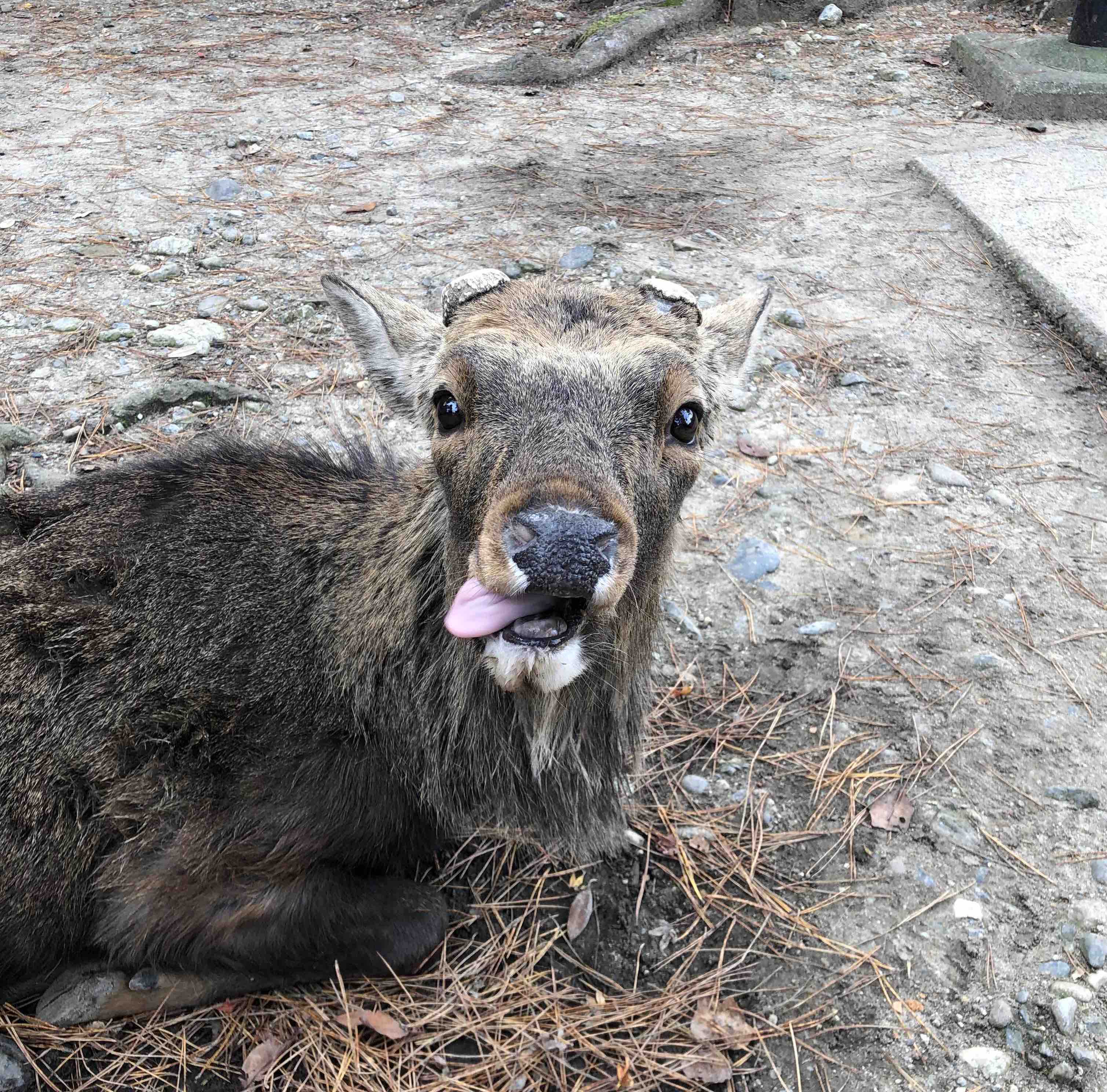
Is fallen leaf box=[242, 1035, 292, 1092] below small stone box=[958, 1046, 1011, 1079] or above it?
below

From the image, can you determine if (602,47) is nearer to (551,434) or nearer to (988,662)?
(988,662)

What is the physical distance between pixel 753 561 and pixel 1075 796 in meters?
1.87

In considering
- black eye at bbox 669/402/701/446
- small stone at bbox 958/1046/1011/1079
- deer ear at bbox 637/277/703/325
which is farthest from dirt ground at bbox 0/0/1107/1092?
deer ear at bbox 637/277/703/325

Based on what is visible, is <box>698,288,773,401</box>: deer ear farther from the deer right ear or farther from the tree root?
the tree root

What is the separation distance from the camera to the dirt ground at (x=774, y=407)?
3.57 meters

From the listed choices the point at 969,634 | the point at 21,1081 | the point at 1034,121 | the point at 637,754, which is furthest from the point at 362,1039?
the point at 1034,121

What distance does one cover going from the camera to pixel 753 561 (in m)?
5.19

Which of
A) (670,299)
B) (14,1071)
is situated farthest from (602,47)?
(14,1071)

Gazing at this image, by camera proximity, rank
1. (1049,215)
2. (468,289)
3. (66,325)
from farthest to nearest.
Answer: (1049,215)
(66,325)
(468,289)

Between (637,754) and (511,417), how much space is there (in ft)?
5.04

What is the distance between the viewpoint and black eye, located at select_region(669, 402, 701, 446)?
3.24 m

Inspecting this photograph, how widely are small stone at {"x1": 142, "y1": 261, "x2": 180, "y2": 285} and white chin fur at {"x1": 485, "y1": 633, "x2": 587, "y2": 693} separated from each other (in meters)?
5.38

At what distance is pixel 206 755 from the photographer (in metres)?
3.34

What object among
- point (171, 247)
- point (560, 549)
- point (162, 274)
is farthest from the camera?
point (171, 247)
